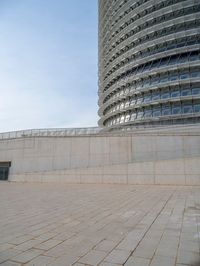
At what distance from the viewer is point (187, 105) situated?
126 feet

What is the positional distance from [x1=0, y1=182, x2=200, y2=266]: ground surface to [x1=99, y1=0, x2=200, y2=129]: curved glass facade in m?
30.5

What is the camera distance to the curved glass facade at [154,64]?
128 ft

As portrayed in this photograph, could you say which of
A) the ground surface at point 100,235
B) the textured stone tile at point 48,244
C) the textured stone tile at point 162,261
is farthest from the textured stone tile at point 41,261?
the textured stone tile at point 162,261

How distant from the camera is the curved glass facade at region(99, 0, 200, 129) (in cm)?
3897

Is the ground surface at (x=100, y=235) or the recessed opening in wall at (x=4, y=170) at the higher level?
the recessed opening in wall at (x=4, y=170)

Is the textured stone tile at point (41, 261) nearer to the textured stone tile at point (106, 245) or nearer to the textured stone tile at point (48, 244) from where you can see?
the textured stone tile at point (48, 244)

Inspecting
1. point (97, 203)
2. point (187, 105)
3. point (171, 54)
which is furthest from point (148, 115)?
point (97, 203)

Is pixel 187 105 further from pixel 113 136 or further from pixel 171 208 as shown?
pixel 171 208

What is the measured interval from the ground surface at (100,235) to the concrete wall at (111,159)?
915 cm

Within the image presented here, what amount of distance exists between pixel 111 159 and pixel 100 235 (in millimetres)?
15617

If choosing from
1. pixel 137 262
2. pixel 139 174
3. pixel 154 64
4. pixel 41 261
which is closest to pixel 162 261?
pixel 137 262

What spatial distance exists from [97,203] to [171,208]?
3128 millimetres

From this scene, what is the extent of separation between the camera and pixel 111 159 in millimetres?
21859

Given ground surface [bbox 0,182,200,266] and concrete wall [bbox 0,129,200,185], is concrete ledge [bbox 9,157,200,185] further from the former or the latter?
ground surface [bbox 0,182,200,266]
